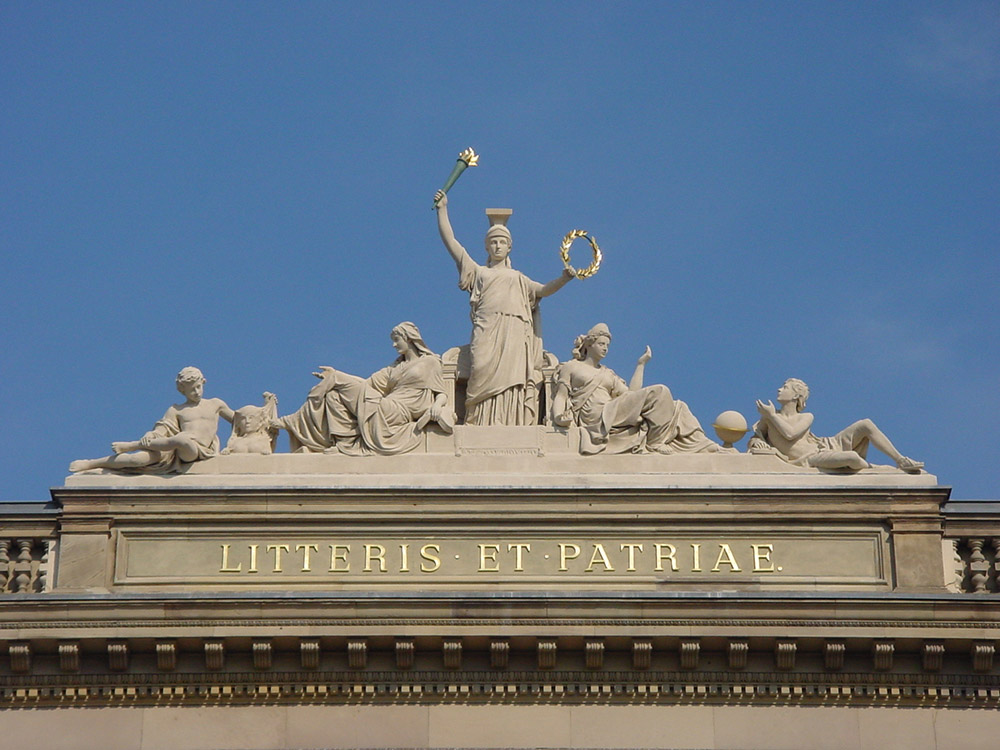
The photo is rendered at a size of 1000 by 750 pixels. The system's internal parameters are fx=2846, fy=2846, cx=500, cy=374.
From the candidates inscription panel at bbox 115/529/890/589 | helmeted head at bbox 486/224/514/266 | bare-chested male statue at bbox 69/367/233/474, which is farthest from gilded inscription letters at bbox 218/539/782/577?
helmeted head at bbox 486/224/514/266

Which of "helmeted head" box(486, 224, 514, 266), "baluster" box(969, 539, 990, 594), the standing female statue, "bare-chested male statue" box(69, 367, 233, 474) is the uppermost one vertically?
"helmeted head" box(486, 224, 514, 266)

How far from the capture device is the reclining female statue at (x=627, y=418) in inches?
1476

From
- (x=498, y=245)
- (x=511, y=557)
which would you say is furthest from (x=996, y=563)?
(x=498, y=245)

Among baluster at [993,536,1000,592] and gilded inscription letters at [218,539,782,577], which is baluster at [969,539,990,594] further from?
gilded inscription letters at [218,539,782,577]

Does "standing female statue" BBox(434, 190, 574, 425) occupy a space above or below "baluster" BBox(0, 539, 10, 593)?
above

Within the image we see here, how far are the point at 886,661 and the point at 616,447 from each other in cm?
484

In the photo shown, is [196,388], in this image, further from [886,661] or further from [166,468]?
[886,661]

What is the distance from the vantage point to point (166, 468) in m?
37.3

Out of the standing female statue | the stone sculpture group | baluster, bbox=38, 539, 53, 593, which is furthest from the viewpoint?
the standing female statue

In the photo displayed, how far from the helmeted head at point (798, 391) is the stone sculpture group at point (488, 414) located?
0.04ft

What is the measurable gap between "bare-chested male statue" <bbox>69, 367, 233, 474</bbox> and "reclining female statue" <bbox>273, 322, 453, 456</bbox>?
898 millimetres

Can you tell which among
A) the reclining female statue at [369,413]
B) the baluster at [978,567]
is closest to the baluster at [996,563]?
the baluster at [978,567]

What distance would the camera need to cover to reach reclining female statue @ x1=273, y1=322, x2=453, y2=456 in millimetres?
37656

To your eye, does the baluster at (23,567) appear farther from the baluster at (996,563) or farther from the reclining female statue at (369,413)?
the baluster at (996,563)
